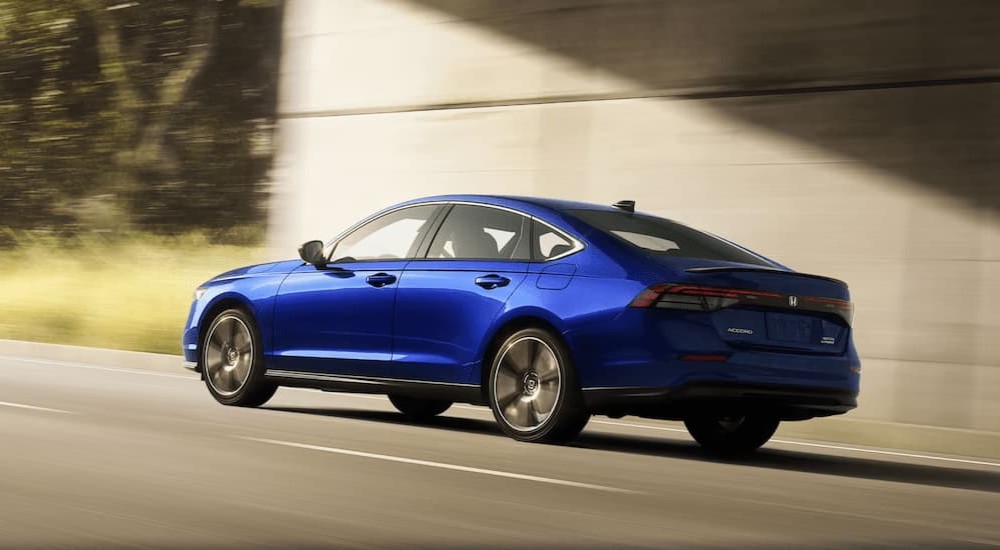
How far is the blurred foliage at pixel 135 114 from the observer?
1104 inches

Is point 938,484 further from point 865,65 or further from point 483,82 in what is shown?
point 483,82

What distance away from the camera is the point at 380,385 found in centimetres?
1009

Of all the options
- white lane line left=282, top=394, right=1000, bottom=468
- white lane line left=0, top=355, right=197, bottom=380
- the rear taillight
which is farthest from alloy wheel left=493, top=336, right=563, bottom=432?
white lane line left=0, top=355, right=197, bottom=380

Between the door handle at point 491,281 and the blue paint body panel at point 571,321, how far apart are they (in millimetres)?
19

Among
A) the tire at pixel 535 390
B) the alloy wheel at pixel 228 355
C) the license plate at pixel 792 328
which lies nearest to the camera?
the license plate at pixel 792 328

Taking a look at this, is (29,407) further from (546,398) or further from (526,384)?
(546,398)

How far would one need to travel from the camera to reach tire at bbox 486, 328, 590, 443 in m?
8.95

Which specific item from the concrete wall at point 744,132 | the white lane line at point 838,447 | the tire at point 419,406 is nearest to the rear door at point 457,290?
the tire at point 419,406

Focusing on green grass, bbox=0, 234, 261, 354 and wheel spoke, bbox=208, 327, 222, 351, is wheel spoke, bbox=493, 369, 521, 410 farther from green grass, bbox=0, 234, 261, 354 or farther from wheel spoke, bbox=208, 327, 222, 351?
green grass, bbox=0, 234, 261, 354

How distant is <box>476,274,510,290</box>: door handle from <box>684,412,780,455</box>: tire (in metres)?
1.52

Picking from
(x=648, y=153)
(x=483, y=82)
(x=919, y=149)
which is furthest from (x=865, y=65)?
(x=483, y=82)

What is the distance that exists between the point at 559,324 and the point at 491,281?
0.68 m

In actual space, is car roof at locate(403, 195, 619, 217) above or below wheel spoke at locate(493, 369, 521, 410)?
above

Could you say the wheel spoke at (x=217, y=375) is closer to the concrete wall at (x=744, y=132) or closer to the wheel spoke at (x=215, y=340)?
the wheel spoke at (x=215, y=340)
